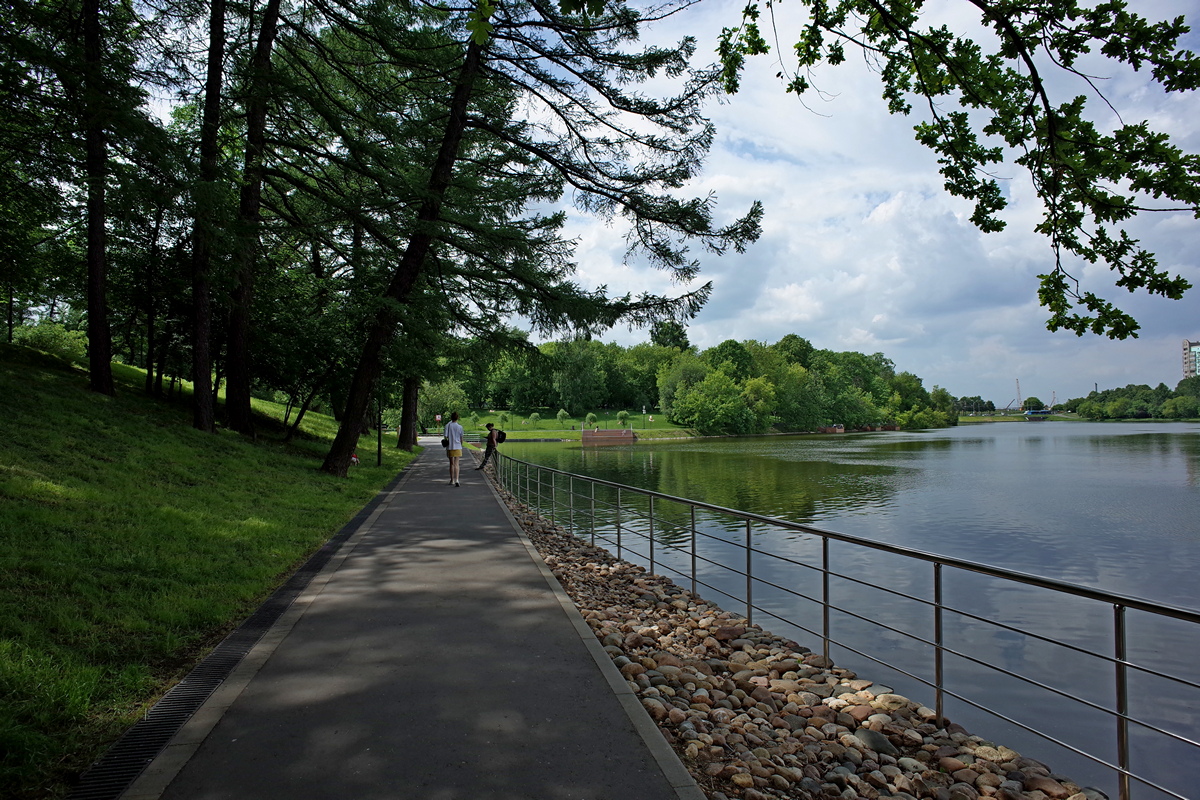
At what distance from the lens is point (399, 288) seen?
591 inches

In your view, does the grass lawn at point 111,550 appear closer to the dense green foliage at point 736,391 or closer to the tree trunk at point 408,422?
the tree trunk at point 408,422

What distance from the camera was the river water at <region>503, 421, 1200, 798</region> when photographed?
6.28 meters

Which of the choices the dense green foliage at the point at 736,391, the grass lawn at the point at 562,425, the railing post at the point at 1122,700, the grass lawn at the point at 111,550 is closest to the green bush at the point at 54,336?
the grass lawn at the point at 111,550

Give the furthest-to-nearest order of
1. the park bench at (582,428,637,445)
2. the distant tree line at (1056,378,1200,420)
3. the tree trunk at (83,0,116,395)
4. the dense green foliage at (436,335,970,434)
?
the distant tree line at (1056,378,1200,420)
the dense green foliage at (436,335,970,434)
the park bench at (582,428,637,445)
the tree trunk at (83,0,116,395)

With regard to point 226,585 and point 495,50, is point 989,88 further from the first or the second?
point 495,50

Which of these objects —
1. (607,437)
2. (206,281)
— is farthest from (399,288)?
(607,437)

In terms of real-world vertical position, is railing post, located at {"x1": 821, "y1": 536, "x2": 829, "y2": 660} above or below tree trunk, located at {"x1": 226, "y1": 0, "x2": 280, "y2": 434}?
below

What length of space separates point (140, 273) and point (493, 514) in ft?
42.3

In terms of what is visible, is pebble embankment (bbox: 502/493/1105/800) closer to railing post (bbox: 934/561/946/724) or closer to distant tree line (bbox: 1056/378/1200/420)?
railing post (bbox: 934/561/946/724)

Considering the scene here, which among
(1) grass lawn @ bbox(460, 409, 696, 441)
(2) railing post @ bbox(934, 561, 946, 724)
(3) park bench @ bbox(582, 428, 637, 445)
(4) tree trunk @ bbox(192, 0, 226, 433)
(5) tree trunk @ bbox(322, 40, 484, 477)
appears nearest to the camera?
(2) railing post @ bbox(934, 561, 946, 724)

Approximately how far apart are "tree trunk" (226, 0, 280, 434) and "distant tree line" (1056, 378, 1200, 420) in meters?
147

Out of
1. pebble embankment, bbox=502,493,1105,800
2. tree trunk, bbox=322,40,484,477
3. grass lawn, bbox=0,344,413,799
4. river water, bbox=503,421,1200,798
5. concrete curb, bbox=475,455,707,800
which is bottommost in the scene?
river water, bbox=503,421,1200,798

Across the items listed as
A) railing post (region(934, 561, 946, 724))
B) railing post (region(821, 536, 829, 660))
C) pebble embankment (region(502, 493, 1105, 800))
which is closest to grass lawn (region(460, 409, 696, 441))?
pebble embankment (region(502, 493, 1105, 800))

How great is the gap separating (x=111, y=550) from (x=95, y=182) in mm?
5411
